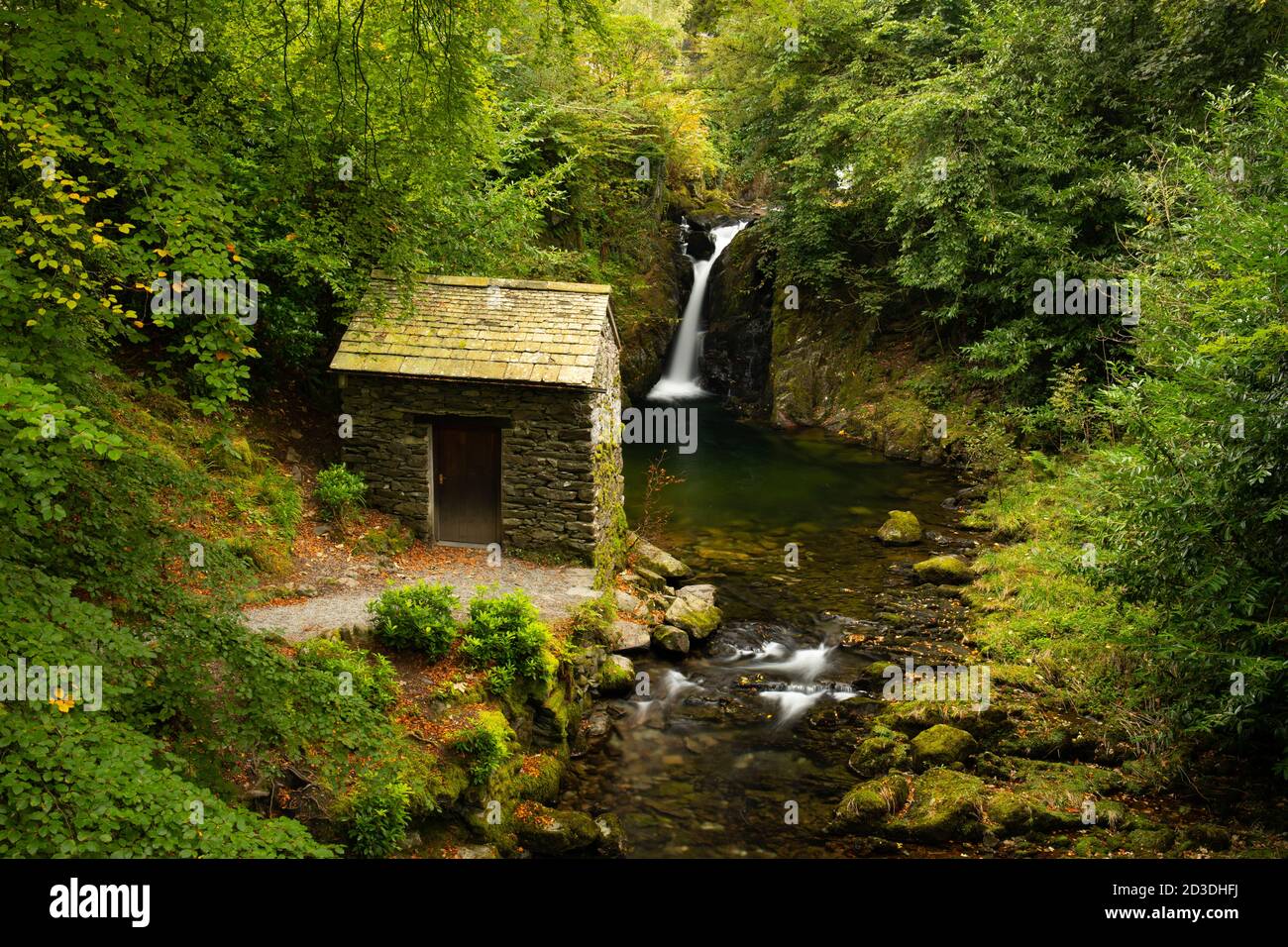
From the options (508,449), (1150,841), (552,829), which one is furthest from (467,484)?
(1150,841)

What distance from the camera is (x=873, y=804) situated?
26.6 ft

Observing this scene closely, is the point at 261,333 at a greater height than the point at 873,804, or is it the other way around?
the point at 261,333

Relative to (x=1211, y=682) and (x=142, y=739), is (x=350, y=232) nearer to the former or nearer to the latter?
(x=142, y=739)

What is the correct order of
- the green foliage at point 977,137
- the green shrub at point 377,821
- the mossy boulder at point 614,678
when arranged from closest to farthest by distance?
1. the green shrub at point 377,821
2. the mossy boulder at point 614,678
3. the green foliage at point 977,137

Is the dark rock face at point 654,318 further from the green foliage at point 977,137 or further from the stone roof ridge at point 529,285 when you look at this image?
the stone roof ridge at point 529,285

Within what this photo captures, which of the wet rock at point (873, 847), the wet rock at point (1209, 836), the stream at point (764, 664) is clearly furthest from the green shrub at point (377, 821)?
the wet rock at point (1209, 836)

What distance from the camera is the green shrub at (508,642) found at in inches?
352

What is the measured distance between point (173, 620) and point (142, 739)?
3.66 ft

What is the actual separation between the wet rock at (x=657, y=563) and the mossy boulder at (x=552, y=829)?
604 centimetres

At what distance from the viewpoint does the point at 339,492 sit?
11.9 metres

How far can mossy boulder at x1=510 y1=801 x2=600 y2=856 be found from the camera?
7566 millimetres

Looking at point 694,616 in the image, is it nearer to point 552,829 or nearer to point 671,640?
point 671,640

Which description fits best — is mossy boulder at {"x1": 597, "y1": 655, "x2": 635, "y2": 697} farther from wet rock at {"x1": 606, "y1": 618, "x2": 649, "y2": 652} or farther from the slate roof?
the slate roof
